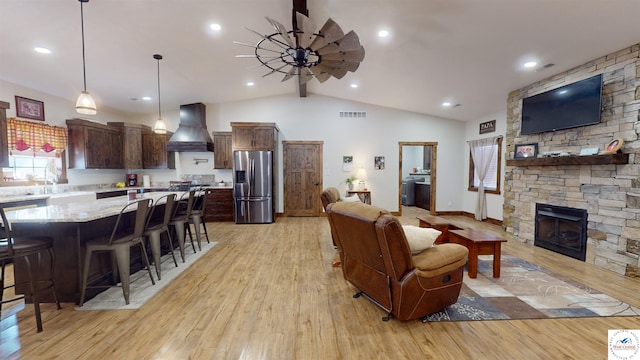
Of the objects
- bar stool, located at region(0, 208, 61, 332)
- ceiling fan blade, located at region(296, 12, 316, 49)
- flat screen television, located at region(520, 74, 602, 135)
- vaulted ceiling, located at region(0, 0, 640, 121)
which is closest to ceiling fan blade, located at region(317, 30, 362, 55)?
ceiling fan blade, located at region(296, 12, 316, 49)

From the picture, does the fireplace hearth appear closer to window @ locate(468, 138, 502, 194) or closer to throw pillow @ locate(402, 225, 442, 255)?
window @ locate(468, 138, 502, 194)

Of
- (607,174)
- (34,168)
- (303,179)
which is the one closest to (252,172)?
(303,179)

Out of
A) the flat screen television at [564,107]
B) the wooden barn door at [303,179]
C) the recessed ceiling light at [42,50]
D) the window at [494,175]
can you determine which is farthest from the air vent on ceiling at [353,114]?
the recessed ceiling light at [42,50]

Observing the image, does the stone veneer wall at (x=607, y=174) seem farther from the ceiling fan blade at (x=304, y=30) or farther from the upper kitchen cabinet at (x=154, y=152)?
the upper kitchen cabinet at (x=154, y=152)

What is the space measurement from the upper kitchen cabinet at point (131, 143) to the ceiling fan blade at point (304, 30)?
5.65m

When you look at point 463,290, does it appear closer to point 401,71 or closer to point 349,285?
point 349,285

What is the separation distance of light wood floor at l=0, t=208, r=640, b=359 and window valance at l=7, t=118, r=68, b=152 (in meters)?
3.58

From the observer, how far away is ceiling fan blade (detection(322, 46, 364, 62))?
2636mm

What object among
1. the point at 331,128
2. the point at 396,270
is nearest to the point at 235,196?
the point at 331,128

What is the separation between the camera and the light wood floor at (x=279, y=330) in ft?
5.96

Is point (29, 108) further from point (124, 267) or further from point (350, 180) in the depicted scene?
point (350, 180)

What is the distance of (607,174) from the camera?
Answer: 3.29 metres

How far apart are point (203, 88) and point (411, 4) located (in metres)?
4.57

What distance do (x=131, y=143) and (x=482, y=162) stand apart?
869 cm
